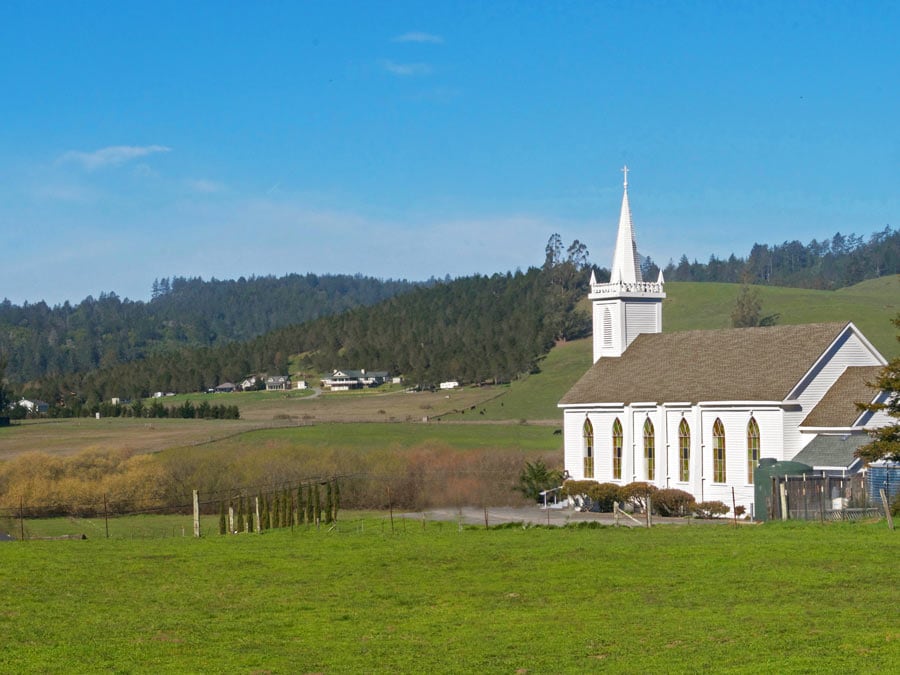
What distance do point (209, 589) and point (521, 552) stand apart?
8224mm

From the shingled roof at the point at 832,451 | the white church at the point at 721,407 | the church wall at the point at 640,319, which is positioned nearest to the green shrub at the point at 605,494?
the white church at the point at 721,407

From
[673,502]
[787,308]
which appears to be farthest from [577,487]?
[787,308]

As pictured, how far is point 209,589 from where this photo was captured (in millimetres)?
27875

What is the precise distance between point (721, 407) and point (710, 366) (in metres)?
3.58

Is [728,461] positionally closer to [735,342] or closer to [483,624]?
[735,342]

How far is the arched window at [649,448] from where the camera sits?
58062mm

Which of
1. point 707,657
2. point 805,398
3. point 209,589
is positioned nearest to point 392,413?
point 805,398

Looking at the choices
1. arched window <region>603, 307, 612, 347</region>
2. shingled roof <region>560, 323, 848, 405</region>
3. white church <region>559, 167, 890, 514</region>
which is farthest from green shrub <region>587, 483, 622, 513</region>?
arched window <region>603, 307, 612, 347</region>

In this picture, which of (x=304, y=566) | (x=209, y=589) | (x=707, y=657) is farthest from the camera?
(x=304, y=566)

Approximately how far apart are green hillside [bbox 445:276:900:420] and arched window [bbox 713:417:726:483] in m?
63.8

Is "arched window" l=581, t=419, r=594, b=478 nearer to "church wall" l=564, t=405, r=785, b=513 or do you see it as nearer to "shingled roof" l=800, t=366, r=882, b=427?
"church wall" l=564, t=405, r=785, b=513

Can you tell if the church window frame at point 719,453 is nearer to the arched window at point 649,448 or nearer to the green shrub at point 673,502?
the green shrub at point 673,502

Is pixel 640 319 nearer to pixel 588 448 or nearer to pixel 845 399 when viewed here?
pixel 588 448

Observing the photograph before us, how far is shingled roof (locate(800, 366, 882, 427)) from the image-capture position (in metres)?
50.9
